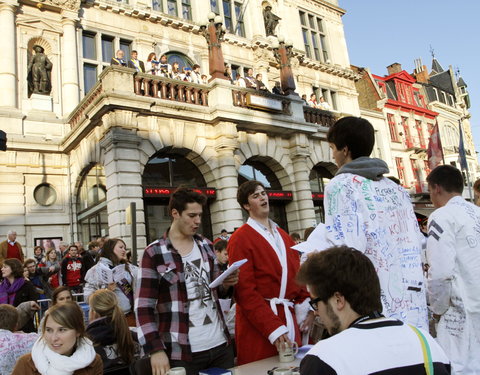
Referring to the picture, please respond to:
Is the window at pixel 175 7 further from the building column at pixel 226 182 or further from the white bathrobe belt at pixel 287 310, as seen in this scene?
the white bathrobe belt at pixel 287 310

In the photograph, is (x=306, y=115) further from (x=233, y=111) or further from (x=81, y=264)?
(x=81, y=264)

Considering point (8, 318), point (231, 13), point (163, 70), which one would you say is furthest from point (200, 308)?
point (231, 13)

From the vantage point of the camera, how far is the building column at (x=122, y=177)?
39.0 ft

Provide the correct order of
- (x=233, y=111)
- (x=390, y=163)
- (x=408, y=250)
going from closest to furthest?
(x=408, y=250)
(x=233, y=111)
(x=390, y=163)

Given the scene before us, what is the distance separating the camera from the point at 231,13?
2212 cm

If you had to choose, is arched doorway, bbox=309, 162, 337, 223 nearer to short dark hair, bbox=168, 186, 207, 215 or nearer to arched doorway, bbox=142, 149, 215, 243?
arched doorway, bbox=142, 149, 215, 243

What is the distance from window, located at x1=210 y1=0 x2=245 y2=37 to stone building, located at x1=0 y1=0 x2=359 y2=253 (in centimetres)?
240

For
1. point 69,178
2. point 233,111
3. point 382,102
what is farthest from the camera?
point 382,102

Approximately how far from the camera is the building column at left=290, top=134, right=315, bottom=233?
54.9 ft

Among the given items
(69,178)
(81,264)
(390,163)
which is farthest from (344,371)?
(390,163)

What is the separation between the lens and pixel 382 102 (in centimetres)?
3141

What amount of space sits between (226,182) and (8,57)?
952 centimetres

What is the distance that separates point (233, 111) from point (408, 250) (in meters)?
12.5

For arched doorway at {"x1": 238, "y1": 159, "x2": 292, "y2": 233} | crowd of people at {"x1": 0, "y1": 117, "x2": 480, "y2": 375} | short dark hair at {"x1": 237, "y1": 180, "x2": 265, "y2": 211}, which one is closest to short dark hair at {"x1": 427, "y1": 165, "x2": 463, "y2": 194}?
crowd of people at {"x1": 0, "y1": 117, "x2": 480, "y2": 375}
